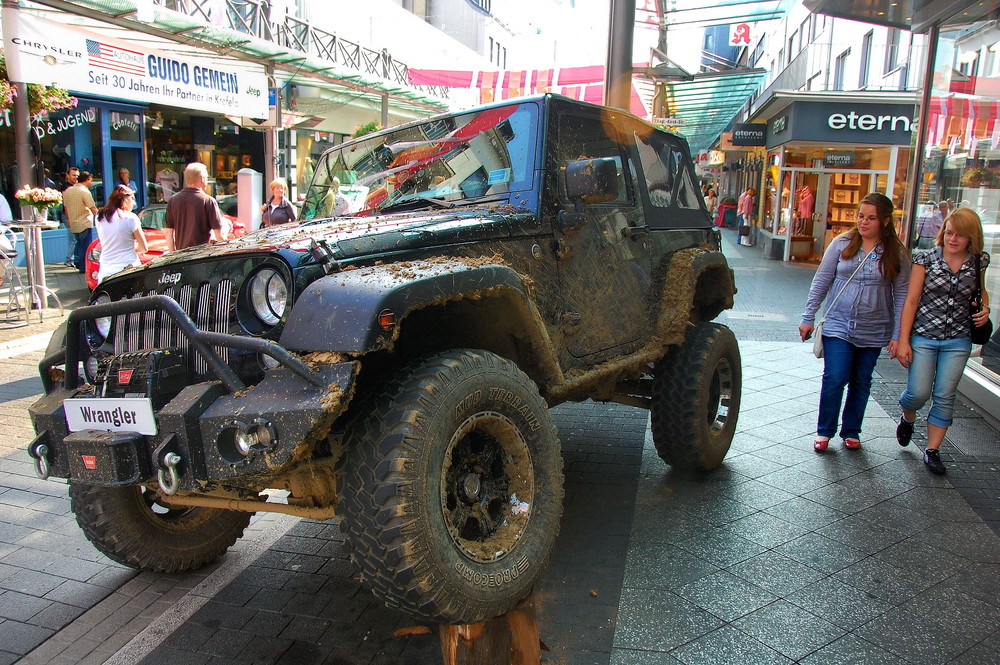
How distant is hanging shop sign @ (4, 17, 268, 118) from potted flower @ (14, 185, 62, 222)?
1366 mm

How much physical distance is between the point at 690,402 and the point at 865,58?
1719cm

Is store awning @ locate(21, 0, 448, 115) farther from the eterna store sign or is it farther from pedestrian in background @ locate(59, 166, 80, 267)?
the eterna store sign

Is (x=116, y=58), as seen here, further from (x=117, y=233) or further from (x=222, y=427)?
(x=222, y=427)

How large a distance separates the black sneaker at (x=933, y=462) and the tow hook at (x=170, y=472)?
458 centimetres

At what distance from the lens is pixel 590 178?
11.0 feet

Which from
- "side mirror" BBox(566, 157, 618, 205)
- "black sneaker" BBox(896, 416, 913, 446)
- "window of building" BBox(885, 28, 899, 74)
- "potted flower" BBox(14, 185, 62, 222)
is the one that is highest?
"window of building" BBox(885, 28, 899, 74)

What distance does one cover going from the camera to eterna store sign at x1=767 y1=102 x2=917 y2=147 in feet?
51.8

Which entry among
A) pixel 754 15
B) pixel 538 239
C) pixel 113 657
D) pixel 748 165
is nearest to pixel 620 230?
pixel 538 239

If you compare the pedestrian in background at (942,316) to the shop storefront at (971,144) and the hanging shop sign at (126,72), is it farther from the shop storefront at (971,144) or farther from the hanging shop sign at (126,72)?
the hanging shop sign at (126,72)

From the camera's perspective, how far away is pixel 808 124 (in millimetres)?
16547

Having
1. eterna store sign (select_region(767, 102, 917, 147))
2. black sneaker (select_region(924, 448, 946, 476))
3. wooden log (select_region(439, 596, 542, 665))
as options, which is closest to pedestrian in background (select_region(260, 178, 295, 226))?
black sneaker (select_region(924, 448, 946, 476))

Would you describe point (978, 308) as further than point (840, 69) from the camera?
No

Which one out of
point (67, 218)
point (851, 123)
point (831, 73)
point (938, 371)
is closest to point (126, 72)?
point (67, 218)

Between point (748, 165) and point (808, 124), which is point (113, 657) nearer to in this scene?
point (808, 124)
